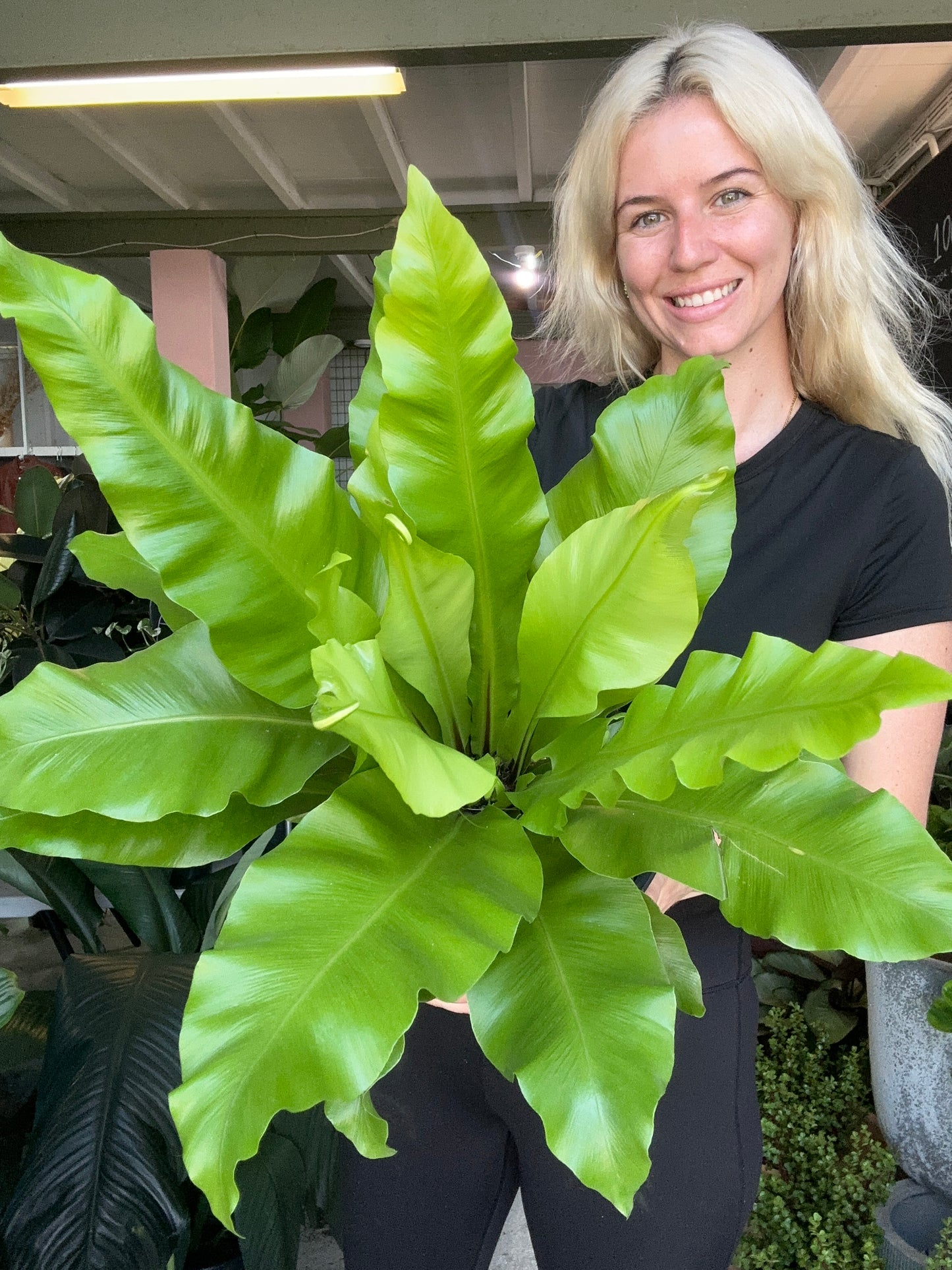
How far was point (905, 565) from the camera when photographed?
0.83 meters

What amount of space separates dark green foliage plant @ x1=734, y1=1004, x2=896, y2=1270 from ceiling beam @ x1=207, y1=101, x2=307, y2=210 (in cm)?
339

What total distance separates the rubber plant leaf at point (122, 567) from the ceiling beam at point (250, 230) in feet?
14.7

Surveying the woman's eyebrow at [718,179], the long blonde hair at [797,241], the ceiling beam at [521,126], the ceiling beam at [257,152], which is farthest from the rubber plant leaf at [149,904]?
the ceiling beam at [257,152]

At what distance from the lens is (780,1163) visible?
187 centimetres

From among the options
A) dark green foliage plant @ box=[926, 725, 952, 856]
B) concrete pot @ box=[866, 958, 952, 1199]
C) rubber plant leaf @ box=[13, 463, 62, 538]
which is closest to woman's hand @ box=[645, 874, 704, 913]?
concrete pot @ box=[866, 958, 952, 1199]

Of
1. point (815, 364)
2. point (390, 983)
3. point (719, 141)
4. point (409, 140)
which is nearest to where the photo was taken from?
point (390, 983)

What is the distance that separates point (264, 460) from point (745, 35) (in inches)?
26.3

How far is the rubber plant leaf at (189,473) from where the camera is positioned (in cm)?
41

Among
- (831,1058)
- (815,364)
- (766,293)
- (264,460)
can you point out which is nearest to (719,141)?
(766,293)

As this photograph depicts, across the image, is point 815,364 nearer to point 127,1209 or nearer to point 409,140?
point 127,1209

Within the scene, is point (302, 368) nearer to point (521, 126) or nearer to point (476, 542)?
point (521, 126)

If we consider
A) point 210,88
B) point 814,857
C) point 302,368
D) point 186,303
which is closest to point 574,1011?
point 814,857

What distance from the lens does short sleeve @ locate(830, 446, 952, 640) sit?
82 cm

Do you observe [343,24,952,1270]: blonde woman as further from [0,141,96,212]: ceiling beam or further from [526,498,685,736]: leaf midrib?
[0,141,96,212]: ceiling beam
